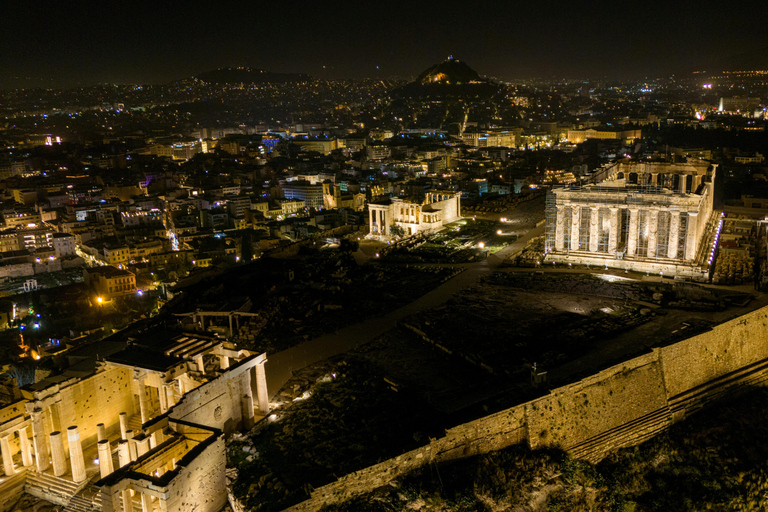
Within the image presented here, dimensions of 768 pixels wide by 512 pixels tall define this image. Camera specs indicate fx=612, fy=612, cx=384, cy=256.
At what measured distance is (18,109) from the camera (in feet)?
490

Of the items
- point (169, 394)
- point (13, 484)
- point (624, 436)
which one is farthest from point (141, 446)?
point (624, 436)

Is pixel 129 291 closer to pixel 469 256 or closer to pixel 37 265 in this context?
pixel 37 265

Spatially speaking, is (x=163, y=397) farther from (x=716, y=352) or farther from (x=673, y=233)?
(x=673, y=233)

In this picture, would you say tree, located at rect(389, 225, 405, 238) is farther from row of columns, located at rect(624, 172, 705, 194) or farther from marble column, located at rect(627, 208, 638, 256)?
marble column, located at rect(627, 208, 638, 256)

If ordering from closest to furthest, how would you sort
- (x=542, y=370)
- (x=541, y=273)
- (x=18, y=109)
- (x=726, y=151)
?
1. (x=542, y=370)
2. (x=541, y=273)
3. (x=726, y=151)
4. (x=18, y=109)

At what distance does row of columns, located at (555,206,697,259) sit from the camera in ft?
77.0

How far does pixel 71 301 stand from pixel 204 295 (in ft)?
62.1

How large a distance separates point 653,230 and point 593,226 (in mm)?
2285

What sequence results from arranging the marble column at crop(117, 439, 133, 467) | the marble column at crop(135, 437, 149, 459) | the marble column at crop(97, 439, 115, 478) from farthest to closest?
the marble column at crop(97, 439, 115, 478)
the marble column at crop(117, 439, 133, 467)
the marble column at crop(135, 437, 149, 459)

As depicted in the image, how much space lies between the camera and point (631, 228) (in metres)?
24.4

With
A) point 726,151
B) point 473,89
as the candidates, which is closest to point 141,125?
point 473,89

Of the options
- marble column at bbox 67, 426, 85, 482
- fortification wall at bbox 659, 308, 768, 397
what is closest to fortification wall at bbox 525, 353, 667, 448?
fortification wall at bbox 659, 308, 768, 397

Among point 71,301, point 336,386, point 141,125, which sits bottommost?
point 71,301

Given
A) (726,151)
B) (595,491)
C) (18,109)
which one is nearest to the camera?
(595,491)
